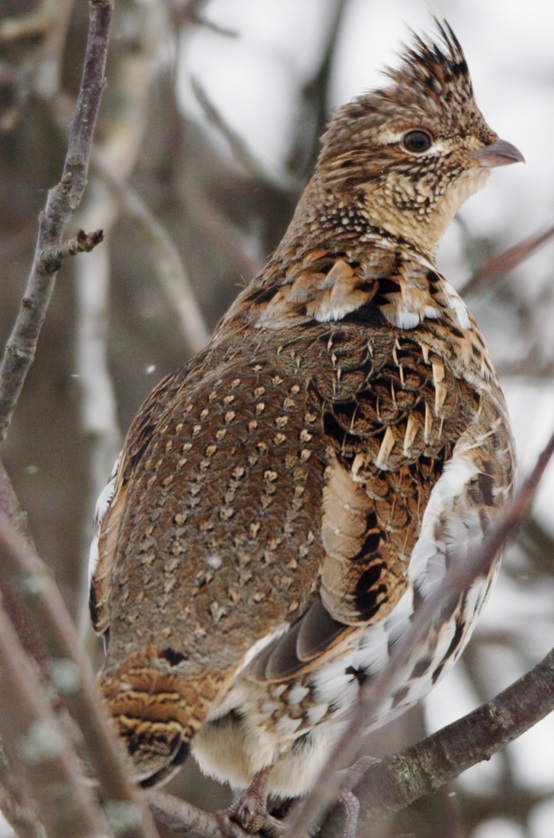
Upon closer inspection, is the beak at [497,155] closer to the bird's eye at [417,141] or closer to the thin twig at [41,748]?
the bird's eye at [417,141]

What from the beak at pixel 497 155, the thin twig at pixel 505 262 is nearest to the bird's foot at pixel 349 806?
the thin twig at pixel 505 262

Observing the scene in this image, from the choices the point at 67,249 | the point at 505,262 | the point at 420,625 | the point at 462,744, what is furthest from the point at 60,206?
the point at 505,262

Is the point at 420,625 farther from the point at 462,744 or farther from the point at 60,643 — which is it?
the point at 462,744

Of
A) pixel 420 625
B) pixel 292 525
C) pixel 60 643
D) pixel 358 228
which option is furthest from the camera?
pixel 358 228

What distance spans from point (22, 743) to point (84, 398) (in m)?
3.79

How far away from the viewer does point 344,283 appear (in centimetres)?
453

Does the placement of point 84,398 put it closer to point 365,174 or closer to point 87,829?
point 365,174

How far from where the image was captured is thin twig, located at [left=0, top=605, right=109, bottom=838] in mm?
1549

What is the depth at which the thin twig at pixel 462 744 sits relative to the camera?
3.17 meters

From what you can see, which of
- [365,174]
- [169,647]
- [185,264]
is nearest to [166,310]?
[185,264]

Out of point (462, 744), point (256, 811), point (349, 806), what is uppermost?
point (462, 744)

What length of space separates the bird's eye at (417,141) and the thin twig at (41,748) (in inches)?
149

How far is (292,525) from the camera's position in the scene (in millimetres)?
3516

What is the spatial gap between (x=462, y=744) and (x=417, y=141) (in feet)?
9.18
